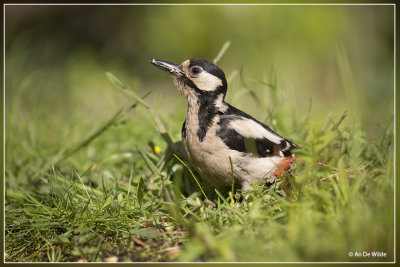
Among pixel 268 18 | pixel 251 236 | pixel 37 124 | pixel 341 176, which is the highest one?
pixel 268 18

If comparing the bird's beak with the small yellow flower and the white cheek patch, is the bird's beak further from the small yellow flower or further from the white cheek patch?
the small yellow flower

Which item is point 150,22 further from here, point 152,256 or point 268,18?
point 152,256

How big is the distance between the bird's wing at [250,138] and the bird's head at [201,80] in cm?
27

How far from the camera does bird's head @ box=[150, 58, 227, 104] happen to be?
348cm

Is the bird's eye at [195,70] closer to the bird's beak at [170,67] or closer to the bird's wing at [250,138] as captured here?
the bird's beak at [170,67]

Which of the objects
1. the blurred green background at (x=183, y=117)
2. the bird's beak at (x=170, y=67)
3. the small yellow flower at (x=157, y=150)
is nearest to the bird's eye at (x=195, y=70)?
the bird's beak at (x=170, y=67)

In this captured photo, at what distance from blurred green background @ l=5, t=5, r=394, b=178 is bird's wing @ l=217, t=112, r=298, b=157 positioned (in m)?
0.98

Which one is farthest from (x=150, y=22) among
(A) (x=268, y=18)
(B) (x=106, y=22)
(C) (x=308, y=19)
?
(C) (x=308, y=19)

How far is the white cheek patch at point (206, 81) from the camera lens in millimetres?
3490

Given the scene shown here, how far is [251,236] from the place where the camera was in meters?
2.44

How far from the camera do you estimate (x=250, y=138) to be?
321 cm

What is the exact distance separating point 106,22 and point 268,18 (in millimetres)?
4075

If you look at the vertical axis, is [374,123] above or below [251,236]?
above

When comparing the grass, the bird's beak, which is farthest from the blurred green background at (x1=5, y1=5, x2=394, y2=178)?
the bird's beak
